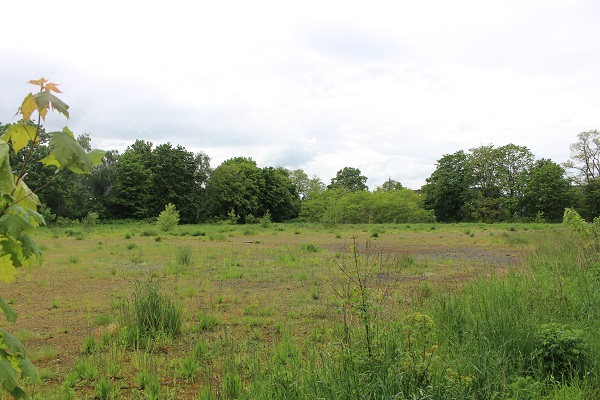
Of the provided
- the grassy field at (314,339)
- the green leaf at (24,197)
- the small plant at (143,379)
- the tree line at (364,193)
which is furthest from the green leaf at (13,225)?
the tree line at (364,193)

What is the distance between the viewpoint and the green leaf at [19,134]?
158 cm

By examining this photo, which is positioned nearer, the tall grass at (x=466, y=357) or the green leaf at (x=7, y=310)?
the green leaf at (x=7, y=310)

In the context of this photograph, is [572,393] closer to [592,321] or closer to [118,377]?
[592,321]

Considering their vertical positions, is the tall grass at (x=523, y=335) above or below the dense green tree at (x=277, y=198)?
below

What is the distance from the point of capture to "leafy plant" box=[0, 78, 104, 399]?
1.43m

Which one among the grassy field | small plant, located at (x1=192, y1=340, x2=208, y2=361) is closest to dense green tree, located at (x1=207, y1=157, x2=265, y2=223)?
the grassy field

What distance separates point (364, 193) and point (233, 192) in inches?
823

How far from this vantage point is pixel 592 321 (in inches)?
179

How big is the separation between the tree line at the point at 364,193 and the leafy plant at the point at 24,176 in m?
49.5

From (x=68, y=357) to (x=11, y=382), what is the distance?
4.45 m

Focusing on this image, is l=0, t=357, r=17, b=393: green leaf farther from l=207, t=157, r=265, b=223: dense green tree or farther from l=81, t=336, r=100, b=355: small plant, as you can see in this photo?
l=207, t=157, r=265, b=223: dense green tree

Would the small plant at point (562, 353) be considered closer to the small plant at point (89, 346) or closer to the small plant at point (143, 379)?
the small plant at point (143, 379)

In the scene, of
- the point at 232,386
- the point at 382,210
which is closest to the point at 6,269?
the point at 232,386

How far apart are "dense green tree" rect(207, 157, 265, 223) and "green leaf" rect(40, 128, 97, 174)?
197 feet
